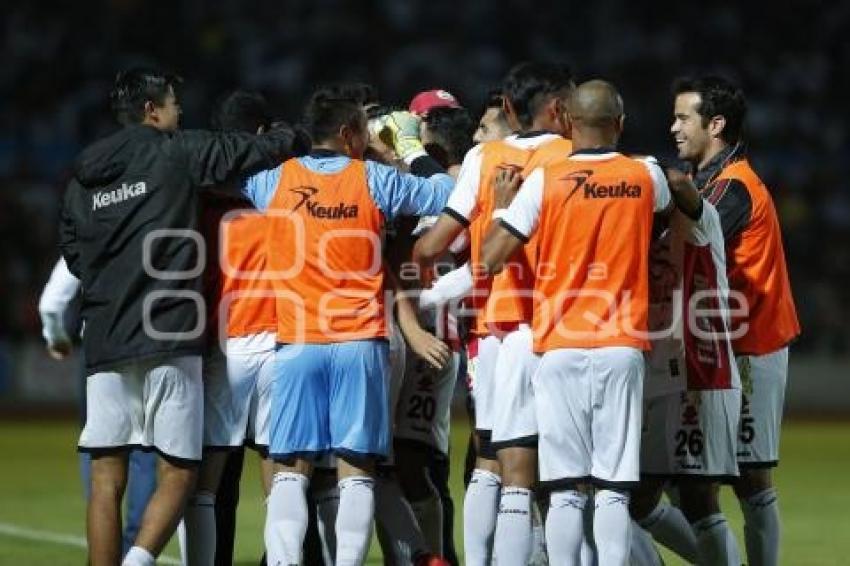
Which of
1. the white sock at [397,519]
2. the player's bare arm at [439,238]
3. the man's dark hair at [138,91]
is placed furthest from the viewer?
the white sock at [397,519]

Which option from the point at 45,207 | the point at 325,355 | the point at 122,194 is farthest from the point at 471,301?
the point at 45,207

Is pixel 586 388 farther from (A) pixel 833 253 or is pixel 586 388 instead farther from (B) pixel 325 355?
(A) pixel 833 253

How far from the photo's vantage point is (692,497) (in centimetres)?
905

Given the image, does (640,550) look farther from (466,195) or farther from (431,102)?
(431,102)

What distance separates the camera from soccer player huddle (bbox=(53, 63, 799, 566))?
8320 mm

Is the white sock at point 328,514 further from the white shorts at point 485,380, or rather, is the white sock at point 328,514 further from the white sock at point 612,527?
the white sock at point 612,527

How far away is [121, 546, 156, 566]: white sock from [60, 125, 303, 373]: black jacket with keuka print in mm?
856

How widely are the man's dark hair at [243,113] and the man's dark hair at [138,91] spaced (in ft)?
1.96

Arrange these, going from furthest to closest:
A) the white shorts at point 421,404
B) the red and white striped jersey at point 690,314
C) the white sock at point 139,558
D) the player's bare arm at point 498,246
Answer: the white shorts at point 421,404, the red and white striped jersey at point 690,314, the white sock at point 139,558, the player's bare arm at point 498,246

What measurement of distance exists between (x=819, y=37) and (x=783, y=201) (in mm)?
3542

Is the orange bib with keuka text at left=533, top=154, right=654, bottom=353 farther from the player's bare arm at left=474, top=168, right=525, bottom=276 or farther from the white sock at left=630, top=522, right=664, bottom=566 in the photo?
the white sock at left=630, top=522, right=664, bottom=566

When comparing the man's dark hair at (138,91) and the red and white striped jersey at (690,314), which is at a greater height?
the man's dark hair at (138,91)

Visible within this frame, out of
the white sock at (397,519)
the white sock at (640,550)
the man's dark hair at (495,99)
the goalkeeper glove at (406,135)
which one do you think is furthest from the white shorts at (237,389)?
the white sock at (640,550)

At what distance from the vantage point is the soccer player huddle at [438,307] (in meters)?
8.32
